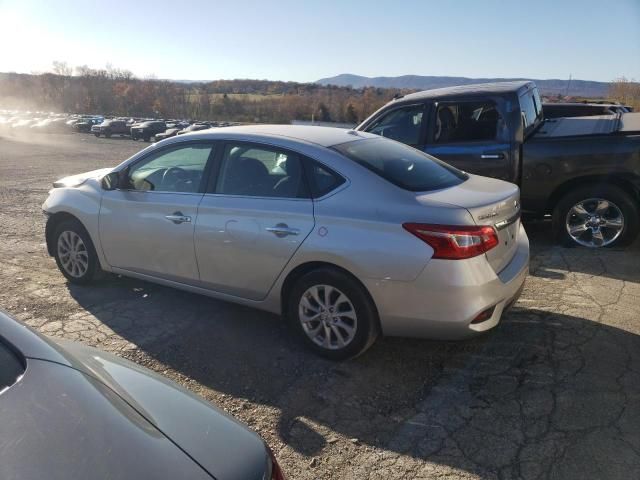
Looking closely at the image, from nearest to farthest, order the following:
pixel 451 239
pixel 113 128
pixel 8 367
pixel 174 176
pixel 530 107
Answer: pixel 8 367
pixel 451 239
pixel 174 176
pixel 530 107
pixel 113 128

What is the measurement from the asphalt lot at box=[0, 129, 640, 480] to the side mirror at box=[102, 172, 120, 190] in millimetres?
1041

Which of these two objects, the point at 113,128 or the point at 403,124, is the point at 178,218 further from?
the point at 113,128

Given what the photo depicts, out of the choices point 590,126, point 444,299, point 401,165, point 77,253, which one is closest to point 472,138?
point 590,126

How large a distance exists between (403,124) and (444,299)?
3864mm

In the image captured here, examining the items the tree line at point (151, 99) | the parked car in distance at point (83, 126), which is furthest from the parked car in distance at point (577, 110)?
the tree line at point (151, 99)

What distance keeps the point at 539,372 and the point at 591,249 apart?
306cm

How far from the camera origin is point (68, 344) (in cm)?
223

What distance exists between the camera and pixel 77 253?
5008mm

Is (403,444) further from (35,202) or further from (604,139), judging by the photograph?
(35,202)

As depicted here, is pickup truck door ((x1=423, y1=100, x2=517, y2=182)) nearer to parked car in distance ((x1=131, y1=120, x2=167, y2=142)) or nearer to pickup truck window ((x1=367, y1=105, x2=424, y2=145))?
pickup truck window ((x1=367, y1=105, x2=424, y2=145))

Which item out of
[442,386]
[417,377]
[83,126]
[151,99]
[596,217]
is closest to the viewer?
[442,386]

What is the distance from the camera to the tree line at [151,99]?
85750mm

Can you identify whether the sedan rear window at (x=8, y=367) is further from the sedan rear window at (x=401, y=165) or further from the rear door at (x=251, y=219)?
the sedan rear window at (x=401, y=165)

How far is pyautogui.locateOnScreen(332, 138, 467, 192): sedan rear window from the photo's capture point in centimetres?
357
